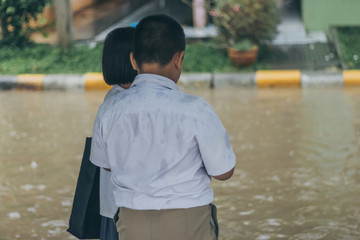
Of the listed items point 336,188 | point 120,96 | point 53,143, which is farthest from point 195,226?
point 53,143

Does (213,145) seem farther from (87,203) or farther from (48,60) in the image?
(48,60)

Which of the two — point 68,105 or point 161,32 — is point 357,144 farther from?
point 161,32

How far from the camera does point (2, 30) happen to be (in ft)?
34.8

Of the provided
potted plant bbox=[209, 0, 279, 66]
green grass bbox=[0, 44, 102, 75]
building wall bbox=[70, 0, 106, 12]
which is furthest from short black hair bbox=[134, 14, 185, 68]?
building wall bbox=[70, 0, 106, 12]

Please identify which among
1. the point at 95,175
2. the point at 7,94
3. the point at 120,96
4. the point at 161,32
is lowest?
the point at 7,94

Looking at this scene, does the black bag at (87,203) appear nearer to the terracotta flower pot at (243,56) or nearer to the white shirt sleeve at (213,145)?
the white shirt sleeve at (213,145)

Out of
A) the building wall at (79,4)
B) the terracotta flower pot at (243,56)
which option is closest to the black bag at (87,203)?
the terracotta flower pot at (243,56)

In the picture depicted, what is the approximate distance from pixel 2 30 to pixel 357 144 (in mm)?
Answer: 6473

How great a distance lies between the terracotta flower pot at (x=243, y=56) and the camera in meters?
9.09

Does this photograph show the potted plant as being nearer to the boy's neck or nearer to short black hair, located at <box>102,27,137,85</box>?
short black hair, located at <box>102,27,137,85</box>

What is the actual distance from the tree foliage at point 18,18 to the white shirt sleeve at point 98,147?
825 cm

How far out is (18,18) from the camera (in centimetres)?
1052

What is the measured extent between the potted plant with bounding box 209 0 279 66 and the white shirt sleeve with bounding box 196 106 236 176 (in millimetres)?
6883

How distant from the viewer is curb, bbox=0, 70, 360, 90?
341 inches
